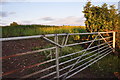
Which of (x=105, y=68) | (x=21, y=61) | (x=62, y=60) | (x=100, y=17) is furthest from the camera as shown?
(x=100, y=17)

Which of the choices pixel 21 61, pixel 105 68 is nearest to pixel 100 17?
pixel 105 68

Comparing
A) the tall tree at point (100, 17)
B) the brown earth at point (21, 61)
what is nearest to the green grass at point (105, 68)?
the brown earth at point (21, 61)

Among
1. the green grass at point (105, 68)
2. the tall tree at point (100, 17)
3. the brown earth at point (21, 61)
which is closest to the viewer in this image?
the brown earth at point (21, 61)

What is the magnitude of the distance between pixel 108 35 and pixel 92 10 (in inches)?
57.4

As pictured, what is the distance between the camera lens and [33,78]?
4262mm

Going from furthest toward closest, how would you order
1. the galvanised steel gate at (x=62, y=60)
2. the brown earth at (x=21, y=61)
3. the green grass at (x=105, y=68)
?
1. the green grass at (x=105, y=68)
2. the brown earth at (x=21, y=61)
3. the galvanised steel gate at (x=62, y=60)

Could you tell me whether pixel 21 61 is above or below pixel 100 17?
below

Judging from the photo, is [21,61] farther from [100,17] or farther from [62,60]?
[100,17]

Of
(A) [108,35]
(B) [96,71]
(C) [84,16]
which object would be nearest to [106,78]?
(B) [96,71]

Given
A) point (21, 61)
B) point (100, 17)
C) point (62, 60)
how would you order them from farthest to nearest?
point (100, 17), point (21, 61), point (62, 60)

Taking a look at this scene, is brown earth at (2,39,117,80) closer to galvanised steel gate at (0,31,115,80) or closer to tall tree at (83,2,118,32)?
galvanised steel gate at (0,31,115,80)

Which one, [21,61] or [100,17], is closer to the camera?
[21,61]

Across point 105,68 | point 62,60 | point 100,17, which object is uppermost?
point 100,17

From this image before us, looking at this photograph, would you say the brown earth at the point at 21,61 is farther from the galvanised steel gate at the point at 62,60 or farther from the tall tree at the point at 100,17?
the tall tree at the point at 100,17
